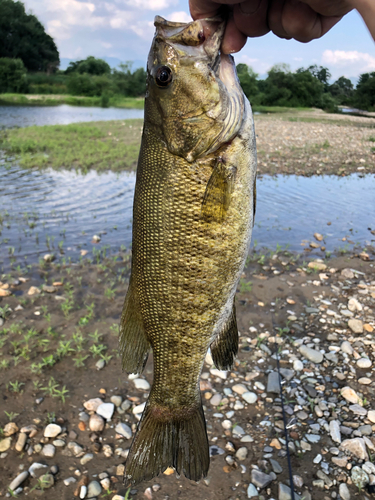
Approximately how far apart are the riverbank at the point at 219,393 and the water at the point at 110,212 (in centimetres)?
158

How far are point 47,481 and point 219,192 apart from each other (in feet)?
9.08

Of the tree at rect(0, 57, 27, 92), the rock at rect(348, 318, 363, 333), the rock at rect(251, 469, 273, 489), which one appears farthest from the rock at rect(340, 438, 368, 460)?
the tree at rect(0, 57, 27, 92)

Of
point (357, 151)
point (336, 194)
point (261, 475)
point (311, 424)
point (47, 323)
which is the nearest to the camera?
point (261, 475)

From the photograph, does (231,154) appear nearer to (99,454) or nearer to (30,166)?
(99,454)

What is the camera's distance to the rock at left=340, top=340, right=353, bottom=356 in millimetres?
4345

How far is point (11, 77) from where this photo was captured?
5684 centimetres

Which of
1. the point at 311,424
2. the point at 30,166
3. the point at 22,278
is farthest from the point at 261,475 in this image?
the point at 30,166

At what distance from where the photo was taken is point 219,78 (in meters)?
1.82

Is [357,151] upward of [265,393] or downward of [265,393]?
upward

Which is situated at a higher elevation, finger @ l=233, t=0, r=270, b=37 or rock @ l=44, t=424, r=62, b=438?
finger @ l=233, t=0, r=270, b=37

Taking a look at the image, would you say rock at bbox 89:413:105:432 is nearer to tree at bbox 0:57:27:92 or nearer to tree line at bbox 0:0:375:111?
tree line at bbox 0:0:375:111

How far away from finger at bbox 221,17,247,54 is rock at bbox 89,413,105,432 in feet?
10.7

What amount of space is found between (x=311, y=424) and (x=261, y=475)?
0.75 m

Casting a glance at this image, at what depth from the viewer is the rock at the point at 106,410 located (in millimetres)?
3557
